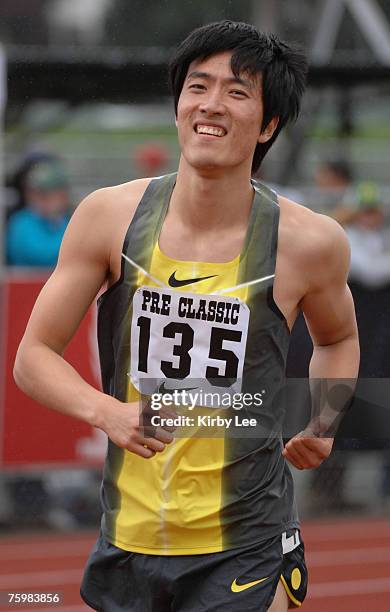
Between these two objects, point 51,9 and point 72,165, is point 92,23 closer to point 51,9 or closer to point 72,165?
point 51,9

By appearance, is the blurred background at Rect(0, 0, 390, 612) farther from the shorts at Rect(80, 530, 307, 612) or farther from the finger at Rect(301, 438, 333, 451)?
the shorts at Rect(80, 530, 307, 612)

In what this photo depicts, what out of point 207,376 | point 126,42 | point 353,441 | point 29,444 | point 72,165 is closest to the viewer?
point 207,376

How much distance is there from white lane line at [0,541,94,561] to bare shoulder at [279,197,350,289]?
385 centimetres

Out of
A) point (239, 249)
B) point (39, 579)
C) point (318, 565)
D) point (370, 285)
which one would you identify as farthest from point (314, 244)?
point (370, 285)

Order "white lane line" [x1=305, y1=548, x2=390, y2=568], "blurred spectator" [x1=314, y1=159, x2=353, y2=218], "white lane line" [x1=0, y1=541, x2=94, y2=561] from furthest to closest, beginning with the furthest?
1. "blurred spectator" [x1=314, y1=159, x2=353, y2=218]
2. "white lane line" [x1=305, y1=548, x2=390, y2=568]
3. "white lane line" [x1=0, y1=541, x2=94, y2=561]

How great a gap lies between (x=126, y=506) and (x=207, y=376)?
40 centimetres

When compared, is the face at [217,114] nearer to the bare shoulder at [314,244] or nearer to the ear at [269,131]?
the ear at [269,131]

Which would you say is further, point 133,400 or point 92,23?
point 92,23

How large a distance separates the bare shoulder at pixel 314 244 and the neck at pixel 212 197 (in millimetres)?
117

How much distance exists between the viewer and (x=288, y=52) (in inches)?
124

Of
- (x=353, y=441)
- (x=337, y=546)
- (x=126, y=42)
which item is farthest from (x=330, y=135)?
(x=353, y=441)

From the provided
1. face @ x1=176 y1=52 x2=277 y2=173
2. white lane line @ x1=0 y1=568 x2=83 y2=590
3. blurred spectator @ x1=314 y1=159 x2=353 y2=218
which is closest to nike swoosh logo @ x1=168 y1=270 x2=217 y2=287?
face @ x1=176 y1=52 x2=277 y2=173

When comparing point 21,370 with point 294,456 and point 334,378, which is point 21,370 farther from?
point 334,378

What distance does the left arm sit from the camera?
3082 millimetres
